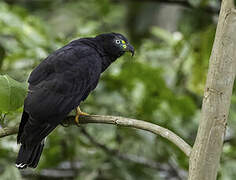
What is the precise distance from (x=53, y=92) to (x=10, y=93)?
55 centimetres

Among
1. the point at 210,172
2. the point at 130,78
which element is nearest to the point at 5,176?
the point at 130,78

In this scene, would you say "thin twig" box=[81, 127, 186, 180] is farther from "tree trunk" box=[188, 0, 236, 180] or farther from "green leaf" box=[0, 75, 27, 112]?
"tree trunk" box=[188, 0, 236, 180]

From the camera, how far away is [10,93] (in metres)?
2.16

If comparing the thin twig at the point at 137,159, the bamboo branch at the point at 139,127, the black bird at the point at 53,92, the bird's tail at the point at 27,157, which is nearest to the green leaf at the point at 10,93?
the bamboo branch at the point at 139,127

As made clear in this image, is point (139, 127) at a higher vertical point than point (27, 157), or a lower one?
higher

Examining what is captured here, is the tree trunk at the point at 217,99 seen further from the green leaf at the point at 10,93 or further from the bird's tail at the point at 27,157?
the bird's tail at the point at 27,157

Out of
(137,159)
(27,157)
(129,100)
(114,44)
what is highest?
(114,44)

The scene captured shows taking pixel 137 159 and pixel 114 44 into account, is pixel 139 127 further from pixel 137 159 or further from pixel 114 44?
pixel 137 159

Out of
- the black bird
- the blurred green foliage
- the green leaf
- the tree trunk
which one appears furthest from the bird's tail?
the tree trunk

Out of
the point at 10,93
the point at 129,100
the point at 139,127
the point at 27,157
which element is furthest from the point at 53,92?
the point at 129,100

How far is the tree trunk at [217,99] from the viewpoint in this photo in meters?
1.80

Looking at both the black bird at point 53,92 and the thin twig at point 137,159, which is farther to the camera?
the thin twig at point 137,159

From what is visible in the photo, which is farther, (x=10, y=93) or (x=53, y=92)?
(x=53, y=92)

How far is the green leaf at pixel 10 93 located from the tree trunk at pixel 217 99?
92cm
